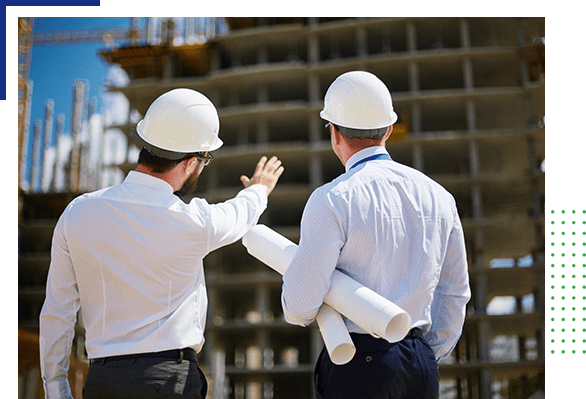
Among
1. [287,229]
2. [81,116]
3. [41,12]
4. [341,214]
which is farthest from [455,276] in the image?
[287,229]

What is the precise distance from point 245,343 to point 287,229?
6.39 meters

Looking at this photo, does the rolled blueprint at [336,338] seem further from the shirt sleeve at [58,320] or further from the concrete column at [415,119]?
the concrete column at [415,119]

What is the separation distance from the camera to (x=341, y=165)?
30.1 m

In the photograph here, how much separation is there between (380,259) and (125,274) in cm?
114

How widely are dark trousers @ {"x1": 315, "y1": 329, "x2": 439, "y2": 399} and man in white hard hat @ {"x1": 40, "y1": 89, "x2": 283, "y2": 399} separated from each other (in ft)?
2.24

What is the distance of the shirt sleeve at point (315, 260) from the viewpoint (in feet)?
8.16

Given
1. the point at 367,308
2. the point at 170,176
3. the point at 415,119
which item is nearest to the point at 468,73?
the point at 415,119

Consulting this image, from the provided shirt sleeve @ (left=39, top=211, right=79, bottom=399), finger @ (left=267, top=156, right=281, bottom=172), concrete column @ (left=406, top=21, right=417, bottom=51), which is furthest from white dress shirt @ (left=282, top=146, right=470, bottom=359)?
concrete column @ (left=406, top=21, right=417, bottom=51)

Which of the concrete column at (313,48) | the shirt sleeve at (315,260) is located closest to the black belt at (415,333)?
the shirt sleeve at (315,260)

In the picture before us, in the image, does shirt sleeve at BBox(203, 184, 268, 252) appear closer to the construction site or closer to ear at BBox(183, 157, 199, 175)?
ear at BBox(183, 157, 199, 175)

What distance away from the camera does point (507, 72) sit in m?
29.1

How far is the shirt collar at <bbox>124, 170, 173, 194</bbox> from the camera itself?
112 inches

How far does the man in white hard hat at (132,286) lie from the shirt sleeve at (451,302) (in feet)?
3.48
